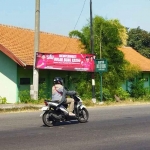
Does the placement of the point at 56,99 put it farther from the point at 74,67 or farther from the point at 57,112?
the point at 74,67

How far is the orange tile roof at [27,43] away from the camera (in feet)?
81.5

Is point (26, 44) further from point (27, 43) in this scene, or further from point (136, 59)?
point (136, 59)

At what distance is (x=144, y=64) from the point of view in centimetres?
3766

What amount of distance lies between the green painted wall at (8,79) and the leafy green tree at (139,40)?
35377mm

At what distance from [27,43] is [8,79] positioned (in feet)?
14.2

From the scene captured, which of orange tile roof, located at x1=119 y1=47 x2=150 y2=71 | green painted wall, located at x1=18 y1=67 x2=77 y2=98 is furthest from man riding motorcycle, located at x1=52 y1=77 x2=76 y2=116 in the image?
orange tile roof, located at x1=119 y1=47 x2=150 y2=71

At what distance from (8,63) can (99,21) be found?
724cm

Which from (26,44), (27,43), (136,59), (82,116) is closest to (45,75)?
(26,44)

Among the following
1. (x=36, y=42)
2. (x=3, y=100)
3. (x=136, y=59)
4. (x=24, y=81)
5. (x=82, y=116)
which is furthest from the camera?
(x=136, y=59)

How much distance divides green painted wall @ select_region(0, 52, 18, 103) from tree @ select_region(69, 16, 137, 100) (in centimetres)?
515

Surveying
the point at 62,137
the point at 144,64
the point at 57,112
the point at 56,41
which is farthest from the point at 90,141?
the point at 144,64

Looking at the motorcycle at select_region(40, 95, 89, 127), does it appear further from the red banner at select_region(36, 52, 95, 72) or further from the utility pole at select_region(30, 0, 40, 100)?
the red banner at select_region(36, 52, 95, 72)

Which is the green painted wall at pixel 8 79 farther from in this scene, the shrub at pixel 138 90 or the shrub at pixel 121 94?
the shrub at pixel 138 90

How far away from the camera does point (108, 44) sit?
89.8 feet
